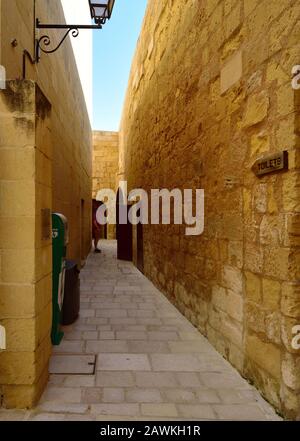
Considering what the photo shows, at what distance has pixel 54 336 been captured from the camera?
11.4ft

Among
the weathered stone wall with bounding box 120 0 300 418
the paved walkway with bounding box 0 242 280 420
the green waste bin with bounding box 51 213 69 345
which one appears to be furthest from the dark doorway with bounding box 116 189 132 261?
the green waste bin with bounding box 51 213 69 345

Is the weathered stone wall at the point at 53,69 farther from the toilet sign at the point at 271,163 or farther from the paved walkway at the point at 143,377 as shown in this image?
the toilet sign at the point at 271,163

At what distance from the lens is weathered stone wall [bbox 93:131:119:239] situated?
62.7ft

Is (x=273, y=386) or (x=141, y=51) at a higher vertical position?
(x=141, y=51)

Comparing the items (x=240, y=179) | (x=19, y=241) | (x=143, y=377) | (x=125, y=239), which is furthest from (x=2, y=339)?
(x=125, y=239)

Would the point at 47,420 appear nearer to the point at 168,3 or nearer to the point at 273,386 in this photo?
the point at 273,386

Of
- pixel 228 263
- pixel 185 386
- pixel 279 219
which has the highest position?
pixel 279 219

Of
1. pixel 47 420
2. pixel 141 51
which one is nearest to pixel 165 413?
pixel 47 420

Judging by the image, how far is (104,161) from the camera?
1917cm

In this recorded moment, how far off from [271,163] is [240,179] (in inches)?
20.5

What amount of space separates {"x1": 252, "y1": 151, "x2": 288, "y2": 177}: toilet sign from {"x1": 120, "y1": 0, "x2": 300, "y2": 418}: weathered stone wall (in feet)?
0.15

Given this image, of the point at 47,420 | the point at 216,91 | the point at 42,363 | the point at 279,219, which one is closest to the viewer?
the point at 47,420

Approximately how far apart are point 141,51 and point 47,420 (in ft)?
25.6

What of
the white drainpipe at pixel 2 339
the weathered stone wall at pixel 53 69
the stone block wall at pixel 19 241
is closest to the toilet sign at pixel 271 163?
the stone block wall at pixel 19 241
